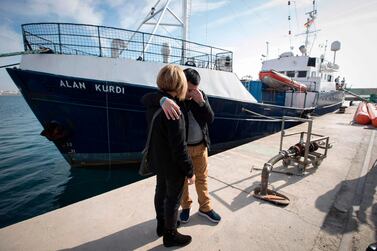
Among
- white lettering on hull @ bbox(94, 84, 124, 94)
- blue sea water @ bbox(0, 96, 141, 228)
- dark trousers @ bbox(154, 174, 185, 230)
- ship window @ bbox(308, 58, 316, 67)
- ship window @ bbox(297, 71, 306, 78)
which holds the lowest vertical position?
blue sea water @ bbox(0, 96, 141, 228)

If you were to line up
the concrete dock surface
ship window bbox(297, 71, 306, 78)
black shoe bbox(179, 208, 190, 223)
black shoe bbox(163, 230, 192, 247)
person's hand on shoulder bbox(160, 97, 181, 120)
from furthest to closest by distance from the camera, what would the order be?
ship window bbox(297, 71, 306, 78), black shoe bbox(179, 208, 190, 223), the concrete dock surface, black shoe bbox(163, 230, 192, 247), person's hand on shoulder bbox(160, 97, 181, 120)

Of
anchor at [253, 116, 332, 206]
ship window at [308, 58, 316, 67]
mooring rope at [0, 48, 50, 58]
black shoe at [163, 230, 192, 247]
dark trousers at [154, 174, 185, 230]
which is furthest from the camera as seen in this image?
ship window at [308, 58, 316, 67]

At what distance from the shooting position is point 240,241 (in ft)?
7.25

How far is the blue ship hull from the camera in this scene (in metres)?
5.13

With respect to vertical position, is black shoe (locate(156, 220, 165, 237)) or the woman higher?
the woman

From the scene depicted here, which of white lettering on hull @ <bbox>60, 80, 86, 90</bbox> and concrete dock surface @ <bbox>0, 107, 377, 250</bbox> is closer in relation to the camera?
concrete dock surface @ <bbox>0, 107, 377, 250</bbox>

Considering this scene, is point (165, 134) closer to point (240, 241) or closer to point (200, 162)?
point (200, 162)

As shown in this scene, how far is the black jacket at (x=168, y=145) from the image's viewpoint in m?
1.69

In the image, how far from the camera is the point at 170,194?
74.0 inches

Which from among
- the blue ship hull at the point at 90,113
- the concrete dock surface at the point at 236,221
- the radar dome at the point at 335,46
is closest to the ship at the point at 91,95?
the blue ship hull at the point at 90,113

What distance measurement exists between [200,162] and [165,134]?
0.83 meters

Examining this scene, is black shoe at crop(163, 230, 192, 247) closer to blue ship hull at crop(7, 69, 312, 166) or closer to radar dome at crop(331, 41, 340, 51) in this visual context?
blue ship hull at crop(7, 69, 312, 166)

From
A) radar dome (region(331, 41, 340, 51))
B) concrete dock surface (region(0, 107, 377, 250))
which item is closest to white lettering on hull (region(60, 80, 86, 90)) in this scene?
concrete dock surface (region(0, 107, 377, 250))

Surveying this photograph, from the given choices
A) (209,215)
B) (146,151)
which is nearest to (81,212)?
(146,151)
